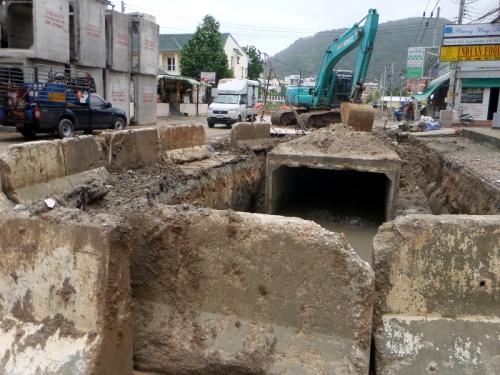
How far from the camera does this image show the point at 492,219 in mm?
2764

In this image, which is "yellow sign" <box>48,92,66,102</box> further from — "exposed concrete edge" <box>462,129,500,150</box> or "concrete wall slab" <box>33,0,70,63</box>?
"exposed concrete edge" <box>462,129,500,150</box>

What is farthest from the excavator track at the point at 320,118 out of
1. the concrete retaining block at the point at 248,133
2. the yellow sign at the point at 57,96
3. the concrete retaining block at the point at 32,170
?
the concrete retaining block at the point at 32,170

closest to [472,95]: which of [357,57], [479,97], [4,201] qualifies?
[479,97]

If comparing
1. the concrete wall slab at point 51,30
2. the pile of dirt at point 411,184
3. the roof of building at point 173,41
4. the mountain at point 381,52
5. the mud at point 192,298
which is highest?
the mountain at point 381,52

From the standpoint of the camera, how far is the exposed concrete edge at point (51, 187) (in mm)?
→ 4395

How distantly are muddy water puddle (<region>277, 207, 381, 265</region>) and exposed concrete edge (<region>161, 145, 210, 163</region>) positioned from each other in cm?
231

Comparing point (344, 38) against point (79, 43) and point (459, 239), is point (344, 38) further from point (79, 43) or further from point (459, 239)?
point (459, 239)

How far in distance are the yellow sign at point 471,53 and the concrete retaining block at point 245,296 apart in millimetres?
27884

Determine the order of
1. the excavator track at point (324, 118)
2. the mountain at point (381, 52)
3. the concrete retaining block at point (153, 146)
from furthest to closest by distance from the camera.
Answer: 1. the mountain at point (381, 52)
2. the excavator track at point (324, 118)
3. the concrete retaining block at point (153, 146)

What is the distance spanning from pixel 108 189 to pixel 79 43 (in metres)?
18.3

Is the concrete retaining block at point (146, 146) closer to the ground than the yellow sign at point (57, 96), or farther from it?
closer to the ground

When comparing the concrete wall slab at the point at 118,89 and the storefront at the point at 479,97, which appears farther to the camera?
the storefront at the point at 479,97

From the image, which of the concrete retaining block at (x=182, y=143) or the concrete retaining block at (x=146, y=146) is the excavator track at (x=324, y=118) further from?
the concrete retaining block at (x=146, y=146)

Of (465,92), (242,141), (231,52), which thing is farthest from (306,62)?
(242,141)
